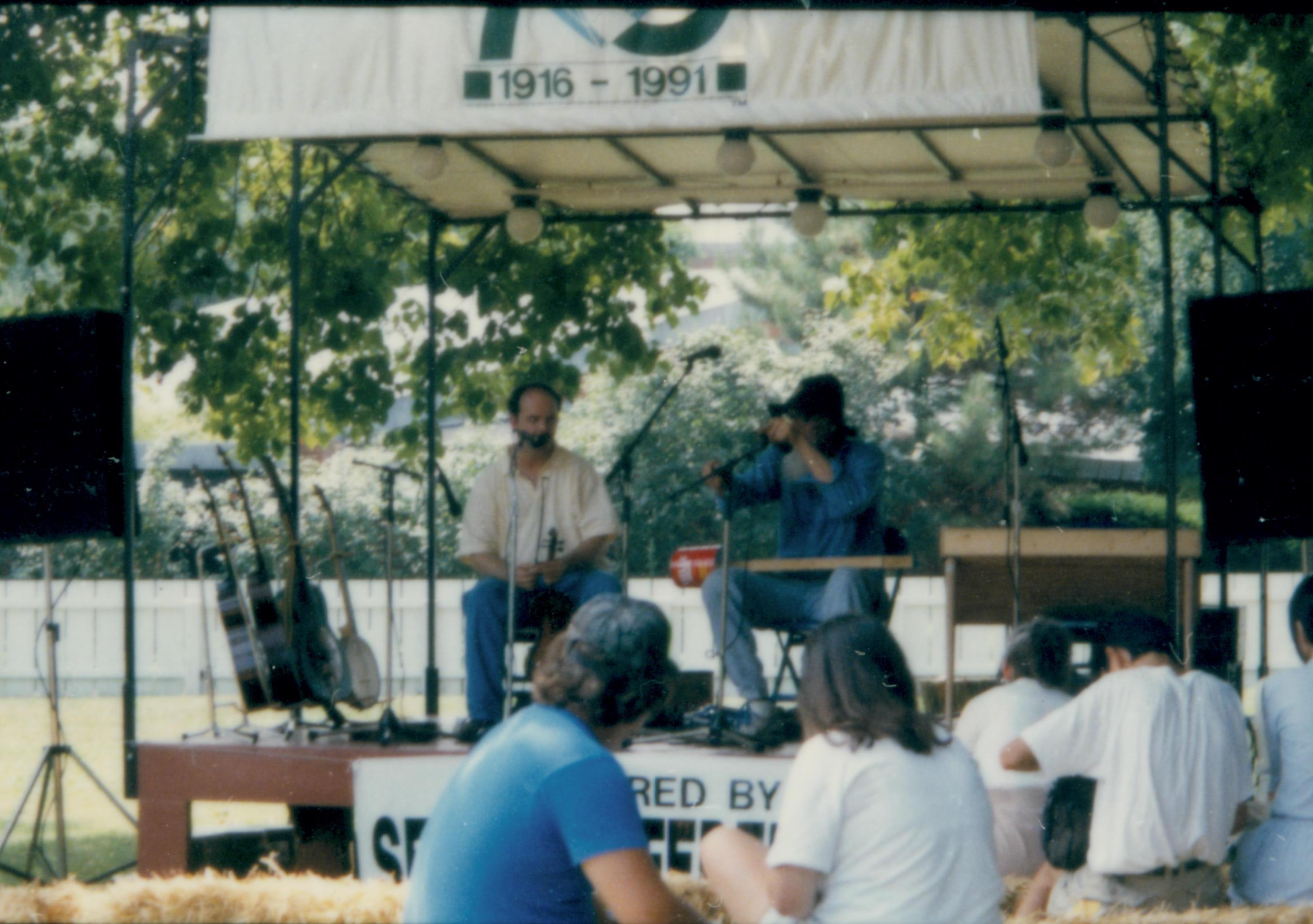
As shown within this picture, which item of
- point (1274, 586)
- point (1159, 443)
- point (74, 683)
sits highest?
point (1159, 443)

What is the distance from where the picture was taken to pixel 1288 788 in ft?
14.0

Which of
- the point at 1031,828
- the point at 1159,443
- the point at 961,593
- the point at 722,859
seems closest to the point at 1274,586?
the point at 1159,443

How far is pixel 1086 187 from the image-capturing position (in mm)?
7742

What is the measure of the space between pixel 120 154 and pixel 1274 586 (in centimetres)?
1175

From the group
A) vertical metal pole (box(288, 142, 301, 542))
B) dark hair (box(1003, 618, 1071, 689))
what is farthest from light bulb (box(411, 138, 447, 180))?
dark hair (box(1003, 618, 1071, 689))

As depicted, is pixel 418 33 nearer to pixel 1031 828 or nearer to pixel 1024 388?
pixel 1031 828

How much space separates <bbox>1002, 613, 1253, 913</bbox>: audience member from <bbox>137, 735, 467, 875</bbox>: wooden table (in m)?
2.14

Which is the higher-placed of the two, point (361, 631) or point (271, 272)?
point (271, 272)

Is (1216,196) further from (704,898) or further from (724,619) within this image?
(704,898)

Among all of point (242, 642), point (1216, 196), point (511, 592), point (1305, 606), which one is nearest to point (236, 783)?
point (242, 642)

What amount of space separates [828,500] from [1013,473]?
74cm

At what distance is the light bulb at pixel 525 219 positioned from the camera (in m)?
7.50

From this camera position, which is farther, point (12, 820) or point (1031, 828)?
point (12, 820)

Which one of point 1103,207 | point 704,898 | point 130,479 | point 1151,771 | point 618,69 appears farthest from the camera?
point 1103,207
